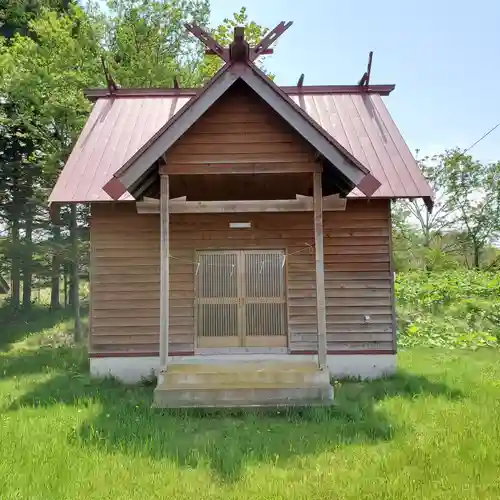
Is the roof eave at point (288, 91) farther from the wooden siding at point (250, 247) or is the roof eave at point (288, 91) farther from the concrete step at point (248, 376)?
the concrete step at point (248, 376)

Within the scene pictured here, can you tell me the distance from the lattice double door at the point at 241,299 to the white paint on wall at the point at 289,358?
0.44 m

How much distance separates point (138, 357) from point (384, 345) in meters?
4.78

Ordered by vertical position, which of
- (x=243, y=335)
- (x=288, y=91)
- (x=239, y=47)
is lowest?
(x=243, y=335)

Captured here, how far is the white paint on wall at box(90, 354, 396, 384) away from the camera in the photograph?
28.7 ft

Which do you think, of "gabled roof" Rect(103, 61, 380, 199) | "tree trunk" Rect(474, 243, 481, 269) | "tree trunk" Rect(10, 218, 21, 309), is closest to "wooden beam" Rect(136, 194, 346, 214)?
"gabled roof" Rect(103, 61, 380, 199)

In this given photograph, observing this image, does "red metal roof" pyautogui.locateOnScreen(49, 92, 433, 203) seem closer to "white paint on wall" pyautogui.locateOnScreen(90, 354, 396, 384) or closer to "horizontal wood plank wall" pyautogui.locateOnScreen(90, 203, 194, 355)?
"horizontal wood plank wall" pyautogui.locateOnScreen(90, 203, 194, 355)

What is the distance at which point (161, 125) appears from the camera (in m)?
10.7

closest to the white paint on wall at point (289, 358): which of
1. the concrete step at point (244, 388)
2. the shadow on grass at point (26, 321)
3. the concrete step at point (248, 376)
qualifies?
the concrete step at point (248, 376)

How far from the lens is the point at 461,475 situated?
14.1ft

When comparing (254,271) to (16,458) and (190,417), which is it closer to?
(190,417)

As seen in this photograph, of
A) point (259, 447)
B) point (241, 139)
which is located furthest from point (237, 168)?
point (259, 447)

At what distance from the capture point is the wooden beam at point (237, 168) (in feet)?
22.5

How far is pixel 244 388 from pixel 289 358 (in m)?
2.53

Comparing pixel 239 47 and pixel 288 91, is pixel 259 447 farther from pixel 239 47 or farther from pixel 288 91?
pixel 288 91
